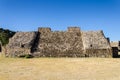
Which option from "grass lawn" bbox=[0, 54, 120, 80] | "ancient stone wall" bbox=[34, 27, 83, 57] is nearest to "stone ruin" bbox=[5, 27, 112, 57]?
"ancient stone wall" bbox=[34, 27, 83, 57]

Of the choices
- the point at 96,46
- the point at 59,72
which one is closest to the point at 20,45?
the point at 96,46

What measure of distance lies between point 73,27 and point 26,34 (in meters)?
8.86

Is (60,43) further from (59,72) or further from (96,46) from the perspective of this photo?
(59,72)

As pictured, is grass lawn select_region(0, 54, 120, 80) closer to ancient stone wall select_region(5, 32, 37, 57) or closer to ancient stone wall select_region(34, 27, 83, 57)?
ancient stone wall select_region(34, 27, 83, 57)

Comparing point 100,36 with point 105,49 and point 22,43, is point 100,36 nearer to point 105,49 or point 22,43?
point 105,49

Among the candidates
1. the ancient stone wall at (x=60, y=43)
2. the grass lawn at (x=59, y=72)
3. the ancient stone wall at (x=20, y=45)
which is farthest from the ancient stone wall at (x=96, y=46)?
the grass lawn at (x=59, y=72)

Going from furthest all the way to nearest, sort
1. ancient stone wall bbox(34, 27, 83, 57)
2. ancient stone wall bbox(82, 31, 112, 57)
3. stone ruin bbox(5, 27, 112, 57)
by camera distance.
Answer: ancient stone wall bbox(34, 27, 83, 57)
stone ruin bbox(5, 27, 112, 57)
ancient stone wall bbox(82, 31, 112, 57)

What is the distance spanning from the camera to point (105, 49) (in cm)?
4134

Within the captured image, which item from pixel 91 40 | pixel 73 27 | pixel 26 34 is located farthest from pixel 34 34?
pixel 91 40

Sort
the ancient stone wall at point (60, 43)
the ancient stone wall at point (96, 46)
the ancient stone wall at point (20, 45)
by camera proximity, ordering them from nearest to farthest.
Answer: the ancient stone wall at point (96, 46), the ancient stone wall at point (60, 43), the ancient stone wall at point (20, 45)

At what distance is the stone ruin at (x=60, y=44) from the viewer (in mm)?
41750

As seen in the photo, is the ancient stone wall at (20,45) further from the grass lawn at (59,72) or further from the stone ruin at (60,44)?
the grass lawn at (59,72)

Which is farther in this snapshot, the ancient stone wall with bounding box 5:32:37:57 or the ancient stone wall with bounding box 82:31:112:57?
the ancient stone wall with bounding box 5:32:37:57

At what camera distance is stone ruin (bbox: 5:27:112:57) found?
41.8 m
